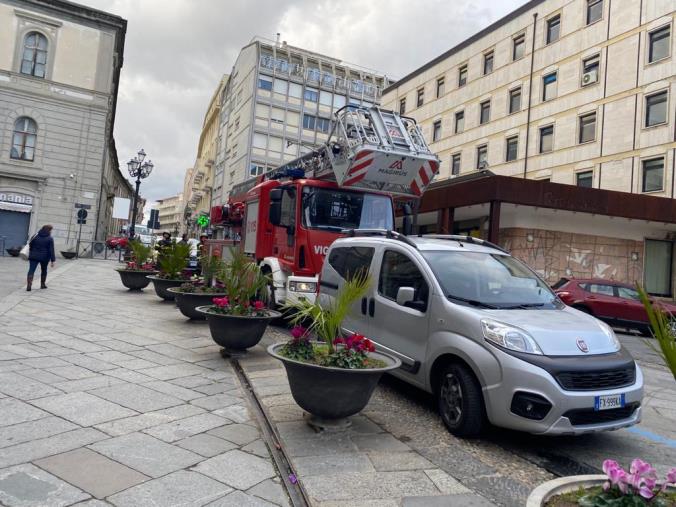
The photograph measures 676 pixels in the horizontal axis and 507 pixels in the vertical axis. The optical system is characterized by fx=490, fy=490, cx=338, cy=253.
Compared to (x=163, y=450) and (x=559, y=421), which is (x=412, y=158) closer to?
(x=559, y=421)

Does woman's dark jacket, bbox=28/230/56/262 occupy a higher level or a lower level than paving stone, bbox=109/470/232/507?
higher

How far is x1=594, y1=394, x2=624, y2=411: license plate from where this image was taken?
12.5 feet

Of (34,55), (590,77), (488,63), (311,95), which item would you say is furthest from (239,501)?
(311,95)

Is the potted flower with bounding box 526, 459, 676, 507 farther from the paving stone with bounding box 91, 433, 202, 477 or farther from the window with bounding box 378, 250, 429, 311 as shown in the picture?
the window with bounding box 378, 250, 429, 311

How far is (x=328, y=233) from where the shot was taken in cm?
870

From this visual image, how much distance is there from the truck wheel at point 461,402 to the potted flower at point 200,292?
4935 millimetres

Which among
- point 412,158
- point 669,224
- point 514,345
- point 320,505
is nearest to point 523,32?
point 669,224

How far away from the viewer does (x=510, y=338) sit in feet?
13.1

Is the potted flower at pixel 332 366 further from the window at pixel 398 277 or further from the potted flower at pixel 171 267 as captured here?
the potted flower at pixel 171 267

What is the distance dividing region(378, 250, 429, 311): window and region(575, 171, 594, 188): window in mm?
21657

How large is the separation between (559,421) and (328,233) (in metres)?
5.55

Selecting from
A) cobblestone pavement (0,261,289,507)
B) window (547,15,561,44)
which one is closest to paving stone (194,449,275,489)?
cobblestone pavement (0,261,289,507)

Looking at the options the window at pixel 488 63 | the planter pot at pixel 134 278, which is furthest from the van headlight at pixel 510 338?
the window at pixel 488 63

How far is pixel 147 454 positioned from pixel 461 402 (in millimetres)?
2512
